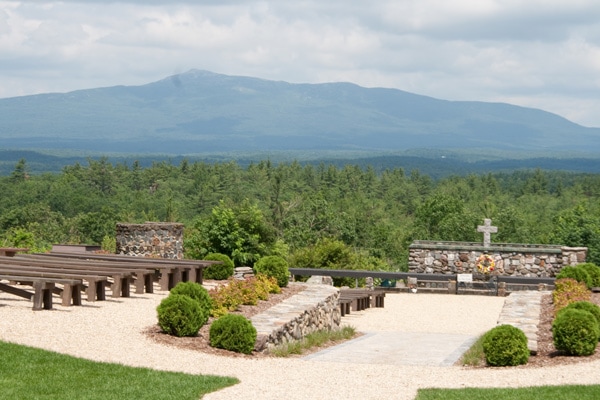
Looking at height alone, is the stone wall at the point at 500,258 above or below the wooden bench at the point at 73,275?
below

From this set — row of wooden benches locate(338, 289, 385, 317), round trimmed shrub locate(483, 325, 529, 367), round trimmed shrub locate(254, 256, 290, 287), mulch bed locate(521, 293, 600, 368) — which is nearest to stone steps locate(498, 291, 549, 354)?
mulch bed locate(521, 293, 600, 368)

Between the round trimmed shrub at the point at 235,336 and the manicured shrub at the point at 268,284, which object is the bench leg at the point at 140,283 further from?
the round trimmed shrub at the point at 235,336

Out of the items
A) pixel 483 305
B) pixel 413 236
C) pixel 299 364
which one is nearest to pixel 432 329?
pixel 483 305

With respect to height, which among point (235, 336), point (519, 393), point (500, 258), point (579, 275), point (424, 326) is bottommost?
point (424, 326)

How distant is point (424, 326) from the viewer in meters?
20.6

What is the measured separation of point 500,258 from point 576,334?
50.0 feet

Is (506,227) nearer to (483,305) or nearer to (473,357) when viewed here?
(483,305)

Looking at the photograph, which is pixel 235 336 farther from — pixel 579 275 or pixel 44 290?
pixel 579 275

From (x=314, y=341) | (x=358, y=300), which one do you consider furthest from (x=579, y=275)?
(x=314, y=341)

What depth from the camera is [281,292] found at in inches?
784

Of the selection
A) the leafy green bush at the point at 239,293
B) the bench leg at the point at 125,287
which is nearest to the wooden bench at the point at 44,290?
the bench leg at the point at 125,287

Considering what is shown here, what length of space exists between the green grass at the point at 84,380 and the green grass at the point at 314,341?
3.09 metres

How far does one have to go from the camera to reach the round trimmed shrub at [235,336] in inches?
550

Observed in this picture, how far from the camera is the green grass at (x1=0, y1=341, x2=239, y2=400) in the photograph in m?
10.7
